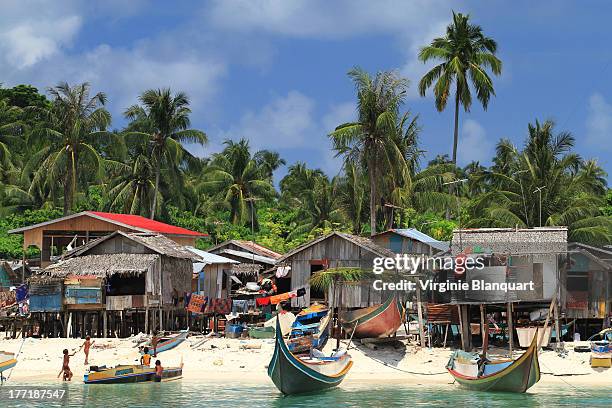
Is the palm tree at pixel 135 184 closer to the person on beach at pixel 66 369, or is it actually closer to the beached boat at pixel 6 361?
the person on beach at pixel 66 369

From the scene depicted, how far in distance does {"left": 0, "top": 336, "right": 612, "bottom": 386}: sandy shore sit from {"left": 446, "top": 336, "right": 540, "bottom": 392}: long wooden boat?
2218 mm

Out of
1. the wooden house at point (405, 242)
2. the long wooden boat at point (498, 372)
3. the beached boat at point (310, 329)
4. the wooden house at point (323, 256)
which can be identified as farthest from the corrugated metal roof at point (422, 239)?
the long wooden boat at point (498, 372)

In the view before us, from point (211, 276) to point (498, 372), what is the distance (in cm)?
1920

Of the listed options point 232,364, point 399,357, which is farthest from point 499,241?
point 232,364

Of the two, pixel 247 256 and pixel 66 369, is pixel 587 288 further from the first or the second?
pixel 66 369

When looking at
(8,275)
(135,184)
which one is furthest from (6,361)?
(135,184)

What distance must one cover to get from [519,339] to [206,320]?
15.1 m

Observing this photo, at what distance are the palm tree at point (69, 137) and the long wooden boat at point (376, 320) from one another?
22.9m

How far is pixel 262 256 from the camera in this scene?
50406mm

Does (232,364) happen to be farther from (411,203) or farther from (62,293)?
(411,203)

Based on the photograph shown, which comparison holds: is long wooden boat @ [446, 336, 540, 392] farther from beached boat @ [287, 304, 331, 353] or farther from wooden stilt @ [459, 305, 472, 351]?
beached boat @ [287, 304, 331, 353]

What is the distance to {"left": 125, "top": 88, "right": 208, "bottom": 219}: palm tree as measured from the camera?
5641 centimetres

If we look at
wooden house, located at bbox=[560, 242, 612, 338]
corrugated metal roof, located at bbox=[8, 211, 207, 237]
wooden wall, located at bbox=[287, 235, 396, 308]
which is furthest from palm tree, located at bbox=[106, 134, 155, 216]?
wooden house, located at bbox=[560, 242, 612, 338]

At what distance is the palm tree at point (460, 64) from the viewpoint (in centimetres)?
5316
